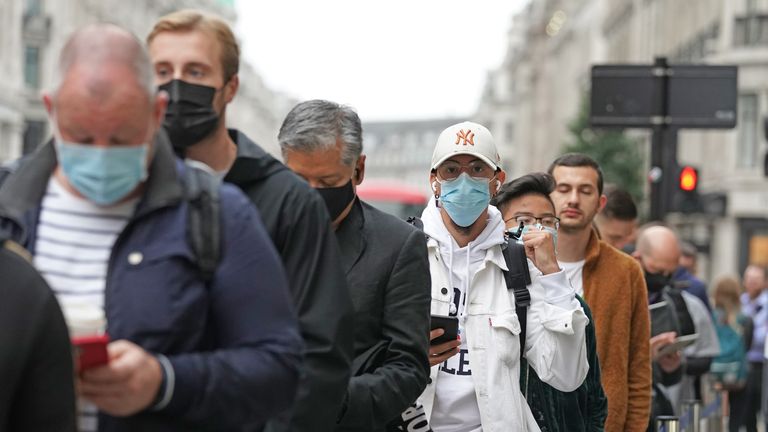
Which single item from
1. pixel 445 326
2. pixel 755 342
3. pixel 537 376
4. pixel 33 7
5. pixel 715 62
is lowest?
pixel 755 342

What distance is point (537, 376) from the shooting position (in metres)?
6.32

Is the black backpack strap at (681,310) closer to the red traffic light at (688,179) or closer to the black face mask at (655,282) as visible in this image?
the black face mask at (655,282)

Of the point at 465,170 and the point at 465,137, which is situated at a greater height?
the point at 465,137

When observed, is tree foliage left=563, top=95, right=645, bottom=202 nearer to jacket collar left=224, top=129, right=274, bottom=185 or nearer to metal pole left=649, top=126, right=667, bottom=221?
metal pole left=649, top=126, right=667, bottom=221

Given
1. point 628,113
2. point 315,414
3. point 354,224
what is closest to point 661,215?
point 628,113

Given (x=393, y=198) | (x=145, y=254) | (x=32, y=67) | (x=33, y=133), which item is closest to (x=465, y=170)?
(x=145, y=254)

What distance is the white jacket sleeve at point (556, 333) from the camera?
19.8ft

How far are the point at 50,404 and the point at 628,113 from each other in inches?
487

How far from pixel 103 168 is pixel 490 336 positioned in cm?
299

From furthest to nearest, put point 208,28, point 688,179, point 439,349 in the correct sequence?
point 688,179 → point 439,349 → point 208,28

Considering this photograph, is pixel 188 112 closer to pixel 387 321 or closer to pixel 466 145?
pixel 387 321

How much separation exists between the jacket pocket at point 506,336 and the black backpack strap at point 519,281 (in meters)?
0.08

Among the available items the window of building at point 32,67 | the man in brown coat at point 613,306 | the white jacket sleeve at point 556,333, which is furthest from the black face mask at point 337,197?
the window of building at point 32,67

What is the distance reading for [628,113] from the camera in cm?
1495
